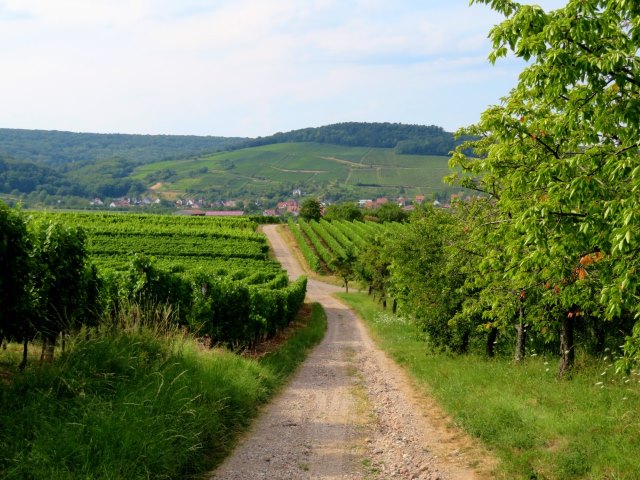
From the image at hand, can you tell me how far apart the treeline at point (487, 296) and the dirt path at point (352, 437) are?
2848mm

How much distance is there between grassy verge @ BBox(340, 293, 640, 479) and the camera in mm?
7258

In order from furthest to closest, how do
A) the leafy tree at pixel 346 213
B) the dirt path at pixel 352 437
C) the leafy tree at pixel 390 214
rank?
the leafy tree at pixel 346 213 < the leafy tree at pixel 390 214 < the dirt path at pixel 352 437

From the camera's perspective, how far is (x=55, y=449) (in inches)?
238

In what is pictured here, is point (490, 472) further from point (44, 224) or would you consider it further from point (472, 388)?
point (44, 224)

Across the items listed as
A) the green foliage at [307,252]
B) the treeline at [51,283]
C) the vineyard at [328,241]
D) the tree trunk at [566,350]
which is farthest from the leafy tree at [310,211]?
the tree trunk at [566,350]

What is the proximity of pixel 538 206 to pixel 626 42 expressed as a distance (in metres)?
2.22

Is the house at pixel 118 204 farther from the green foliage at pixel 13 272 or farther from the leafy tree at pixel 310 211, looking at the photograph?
the green foliage at pixel 13 272

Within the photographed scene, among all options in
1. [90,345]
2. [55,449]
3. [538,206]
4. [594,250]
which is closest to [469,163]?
[594,250]

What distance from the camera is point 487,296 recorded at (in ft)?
42.8

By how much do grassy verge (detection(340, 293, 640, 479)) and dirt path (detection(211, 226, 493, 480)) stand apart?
1.50 ft

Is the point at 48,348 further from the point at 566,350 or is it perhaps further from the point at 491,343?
the point at 491,343

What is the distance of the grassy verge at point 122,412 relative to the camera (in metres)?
6.07

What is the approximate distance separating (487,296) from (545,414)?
13.9ft

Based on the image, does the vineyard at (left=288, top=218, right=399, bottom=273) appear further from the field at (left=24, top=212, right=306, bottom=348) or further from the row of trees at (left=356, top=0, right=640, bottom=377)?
the row of trees at (left=356, top=0, right=640, bottom=377)
